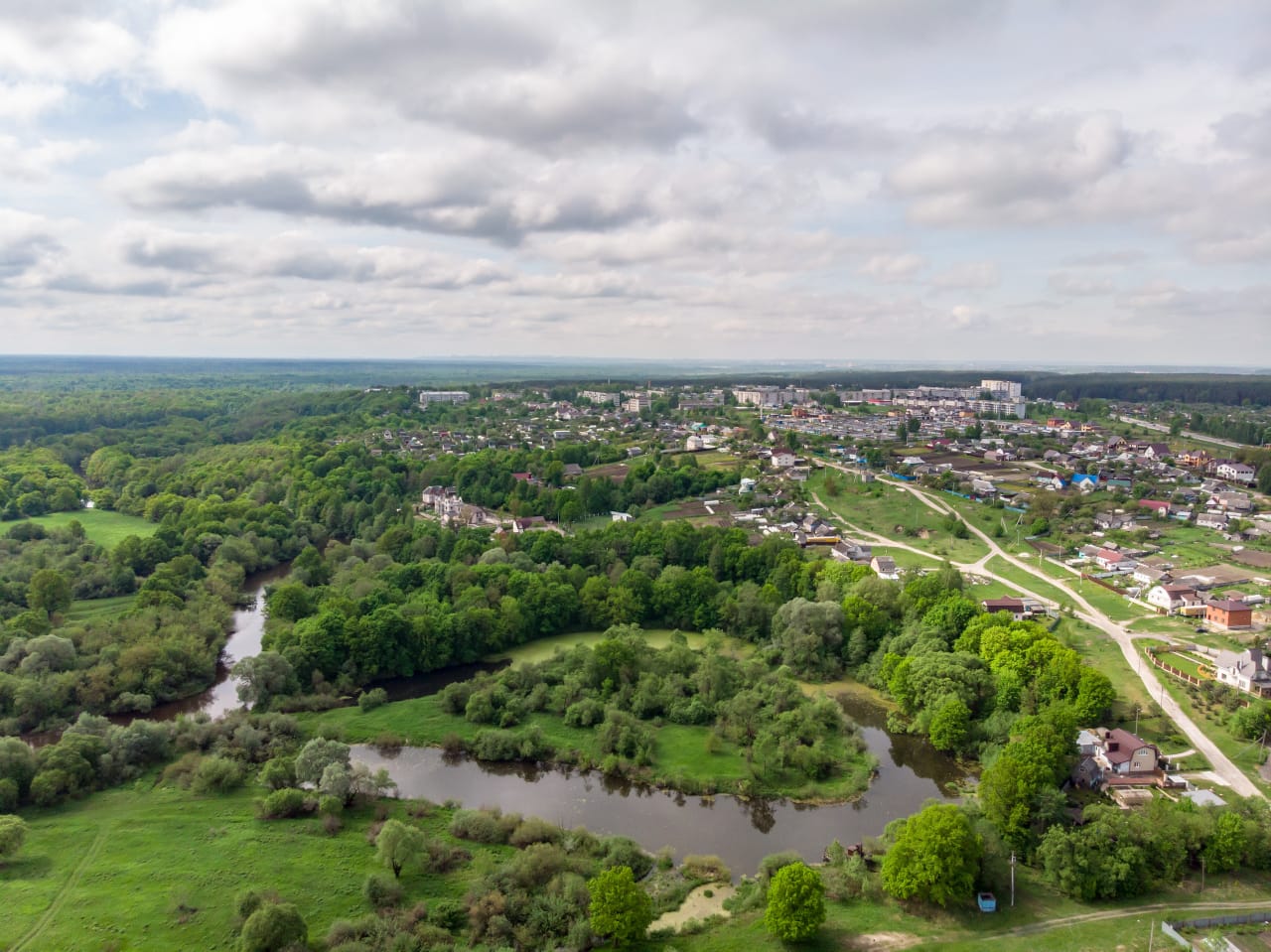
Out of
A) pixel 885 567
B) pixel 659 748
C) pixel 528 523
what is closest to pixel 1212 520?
pixel 885 567

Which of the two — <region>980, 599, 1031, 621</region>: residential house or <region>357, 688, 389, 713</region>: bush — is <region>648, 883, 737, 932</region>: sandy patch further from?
<region>980, 599, 1031, 621</region>: residential house

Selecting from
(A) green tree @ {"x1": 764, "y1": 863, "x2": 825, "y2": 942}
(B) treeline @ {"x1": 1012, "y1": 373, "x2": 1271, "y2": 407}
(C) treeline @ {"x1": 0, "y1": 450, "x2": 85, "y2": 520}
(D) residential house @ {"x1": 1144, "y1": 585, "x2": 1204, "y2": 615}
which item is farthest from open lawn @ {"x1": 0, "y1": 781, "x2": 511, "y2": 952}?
(B) treeline @ {"x1": 1012, "y1": 373, "x2": 1271, "y2": 407}

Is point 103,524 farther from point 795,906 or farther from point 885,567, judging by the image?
point 795,906

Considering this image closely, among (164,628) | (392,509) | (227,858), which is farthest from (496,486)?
(227,858)

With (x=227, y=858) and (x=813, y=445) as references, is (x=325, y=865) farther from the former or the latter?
(x=813, y=445)

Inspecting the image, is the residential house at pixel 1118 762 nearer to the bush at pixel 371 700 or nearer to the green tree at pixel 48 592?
the bush at pixel 371 700

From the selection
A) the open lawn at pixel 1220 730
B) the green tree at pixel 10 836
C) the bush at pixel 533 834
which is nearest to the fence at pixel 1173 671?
the open lawn at pixel 1220 730

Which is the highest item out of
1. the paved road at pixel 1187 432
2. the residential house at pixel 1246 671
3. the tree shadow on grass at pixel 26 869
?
the paved road at pixel 1187 432
